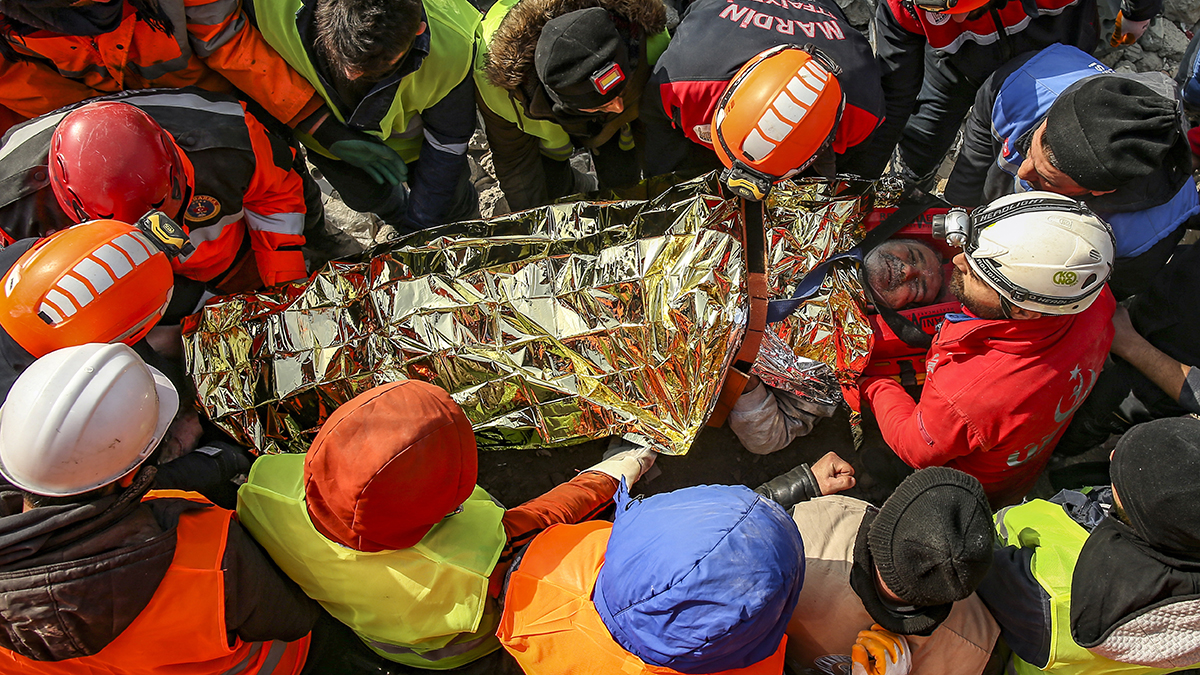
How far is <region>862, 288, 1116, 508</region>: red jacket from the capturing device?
217 cm

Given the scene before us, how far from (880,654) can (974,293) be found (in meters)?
1.16

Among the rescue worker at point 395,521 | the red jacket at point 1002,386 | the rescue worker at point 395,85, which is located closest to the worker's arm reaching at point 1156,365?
the red jacket at point 1002,386

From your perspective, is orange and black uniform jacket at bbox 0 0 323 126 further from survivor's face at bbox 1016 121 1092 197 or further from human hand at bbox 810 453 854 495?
survivor's face at bbox 1016 121 1092 197

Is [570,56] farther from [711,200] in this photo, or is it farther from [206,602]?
[206,602]

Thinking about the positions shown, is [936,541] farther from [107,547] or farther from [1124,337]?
[107,547]

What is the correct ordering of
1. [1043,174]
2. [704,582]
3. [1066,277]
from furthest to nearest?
[1043,174], [1066,277], [704,582]

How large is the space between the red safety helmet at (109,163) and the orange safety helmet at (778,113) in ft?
6.11

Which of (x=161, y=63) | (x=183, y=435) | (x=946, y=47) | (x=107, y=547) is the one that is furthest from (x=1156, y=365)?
(x=161, y=63)

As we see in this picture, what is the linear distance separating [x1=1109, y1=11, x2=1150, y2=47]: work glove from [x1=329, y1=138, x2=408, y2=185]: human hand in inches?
135

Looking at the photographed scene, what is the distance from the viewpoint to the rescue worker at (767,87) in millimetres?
2275

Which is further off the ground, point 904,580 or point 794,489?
point 904,580

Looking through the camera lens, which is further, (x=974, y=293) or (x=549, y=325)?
(x=549, y=325)

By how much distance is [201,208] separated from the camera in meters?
2.50

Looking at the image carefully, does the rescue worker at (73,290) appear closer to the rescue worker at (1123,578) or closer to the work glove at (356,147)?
the work glove at (356,147)
